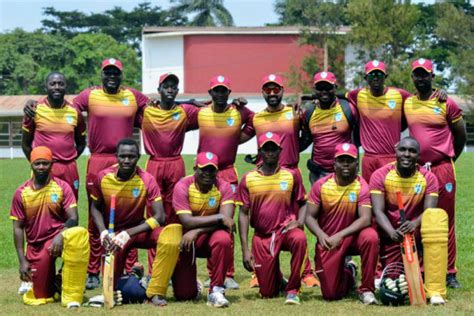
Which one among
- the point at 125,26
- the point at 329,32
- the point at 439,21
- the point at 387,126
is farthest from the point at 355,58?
the point at 387,126

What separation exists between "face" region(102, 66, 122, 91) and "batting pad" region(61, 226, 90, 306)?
2356 millimetres

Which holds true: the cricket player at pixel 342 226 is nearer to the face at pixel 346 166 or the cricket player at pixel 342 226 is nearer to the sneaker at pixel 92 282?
the face at pixel 346 166

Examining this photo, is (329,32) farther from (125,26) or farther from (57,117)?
(57,117)

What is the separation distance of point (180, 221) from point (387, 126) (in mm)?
2731

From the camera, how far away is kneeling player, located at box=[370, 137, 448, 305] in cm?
958

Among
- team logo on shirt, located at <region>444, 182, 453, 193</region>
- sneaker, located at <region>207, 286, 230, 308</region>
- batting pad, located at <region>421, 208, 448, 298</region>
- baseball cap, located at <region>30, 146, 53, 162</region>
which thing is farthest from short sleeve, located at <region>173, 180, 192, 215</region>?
team logo on shirt, located at <region>444, 182, 453, 193</region>

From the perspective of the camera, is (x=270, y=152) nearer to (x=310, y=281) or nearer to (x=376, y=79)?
(x=376, y=79)

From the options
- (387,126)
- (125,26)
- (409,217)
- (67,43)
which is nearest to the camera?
(409,217)

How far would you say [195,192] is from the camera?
10117 millimetres

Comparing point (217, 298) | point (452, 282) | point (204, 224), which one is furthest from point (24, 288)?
point (452, 282)

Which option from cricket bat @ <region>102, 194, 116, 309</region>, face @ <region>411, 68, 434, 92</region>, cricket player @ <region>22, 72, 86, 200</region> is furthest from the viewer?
cricket player @ <region>22, 72, 86, 200</region>

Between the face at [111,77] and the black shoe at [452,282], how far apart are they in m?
4.49

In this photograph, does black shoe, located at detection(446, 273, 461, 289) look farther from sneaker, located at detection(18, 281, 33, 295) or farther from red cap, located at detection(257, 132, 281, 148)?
sneaker, located at detection(18, 281, 33, 295)

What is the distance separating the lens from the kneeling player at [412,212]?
9.58 meters
